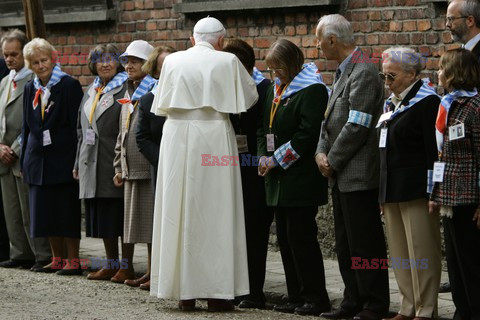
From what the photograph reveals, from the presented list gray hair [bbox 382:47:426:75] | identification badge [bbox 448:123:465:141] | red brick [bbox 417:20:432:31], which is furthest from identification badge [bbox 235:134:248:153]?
red brick [bbox 417:20:432:31]

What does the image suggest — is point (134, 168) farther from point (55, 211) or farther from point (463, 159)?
point (463, 159)

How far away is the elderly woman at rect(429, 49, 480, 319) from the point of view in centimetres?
676

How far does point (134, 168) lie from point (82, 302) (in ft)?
4.32

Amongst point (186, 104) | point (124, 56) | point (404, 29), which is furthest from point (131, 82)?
point (404, 29)

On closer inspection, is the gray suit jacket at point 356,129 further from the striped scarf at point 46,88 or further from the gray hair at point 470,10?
the striped scarf at point 46,88

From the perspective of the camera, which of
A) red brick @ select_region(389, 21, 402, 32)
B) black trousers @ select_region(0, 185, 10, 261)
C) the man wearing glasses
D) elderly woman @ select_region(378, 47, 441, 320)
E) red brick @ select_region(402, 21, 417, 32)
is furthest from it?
black trousers @ select_region(0, 185, 10, 261)

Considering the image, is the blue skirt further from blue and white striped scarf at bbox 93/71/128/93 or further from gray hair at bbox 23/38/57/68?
gray hair at bbox 23/38/57/68

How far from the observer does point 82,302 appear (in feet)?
27.2

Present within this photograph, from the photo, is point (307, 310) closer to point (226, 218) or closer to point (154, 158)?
point (226, 218)

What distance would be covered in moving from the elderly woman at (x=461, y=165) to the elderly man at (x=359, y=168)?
2.13 ft

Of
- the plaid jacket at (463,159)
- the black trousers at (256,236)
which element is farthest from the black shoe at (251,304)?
the plaid jacket at (463,159)

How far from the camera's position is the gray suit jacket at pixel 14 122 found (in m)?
10.6

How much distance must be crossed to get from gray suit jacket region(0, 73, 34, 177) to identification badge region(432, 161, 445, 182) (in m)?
4.83

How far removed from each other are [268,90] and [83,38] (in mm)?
4895
